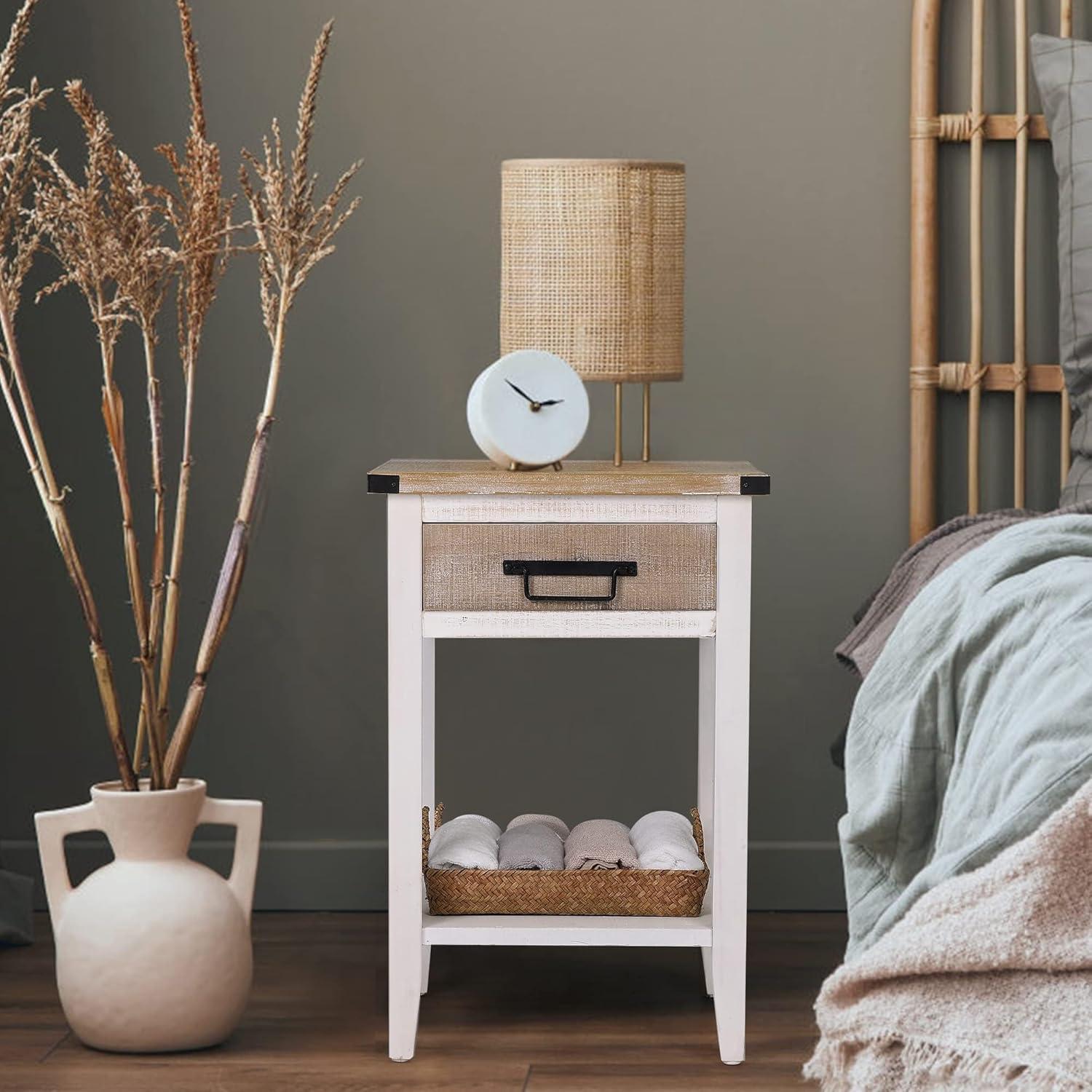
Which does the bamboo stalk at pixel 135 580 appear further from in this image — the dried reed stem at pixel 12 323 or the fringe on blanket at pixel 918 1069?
the fringe on blanket at pixel 918 1069

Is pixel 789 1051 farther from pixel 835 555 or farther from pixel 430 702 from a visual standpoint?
pixel 835 555

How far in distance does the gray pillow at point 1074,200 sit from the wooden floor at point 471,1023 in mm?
796

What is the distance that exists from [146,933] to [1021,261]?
152 centimetres

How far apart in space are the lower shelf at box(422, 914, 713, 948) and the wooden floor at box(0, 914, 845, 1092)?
126 mm

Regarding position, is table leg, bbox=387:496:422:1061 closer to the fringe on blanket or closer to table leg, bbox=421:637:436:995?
table leg, bbox=421:637:436:995

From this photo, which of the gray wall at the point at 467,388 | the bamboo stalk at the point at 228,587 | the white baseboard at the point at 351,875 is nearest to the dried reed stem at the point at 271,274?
the bamboo stalk at the point at 228,587

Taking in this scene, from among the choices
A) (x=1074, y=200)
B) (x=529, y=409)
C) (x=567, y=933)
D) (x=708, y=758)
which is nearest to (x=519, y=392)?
(x=529, y=409)

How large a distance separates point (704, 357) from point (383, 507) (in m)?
0.54

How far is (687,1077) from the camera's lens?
6.16ft

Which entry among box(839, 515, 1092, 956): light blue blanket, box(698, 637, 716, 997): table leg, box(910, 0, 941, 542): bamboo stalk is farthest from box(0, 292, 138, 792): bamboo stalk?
box(910, 0, 941, 542): bamboo stalk

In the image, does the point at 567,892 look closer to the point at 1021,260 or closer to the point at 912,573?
the point at 912,573

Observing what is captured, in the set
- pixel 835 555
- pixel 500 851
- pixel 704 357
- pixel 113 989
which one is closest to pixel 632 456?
pixel 704 357

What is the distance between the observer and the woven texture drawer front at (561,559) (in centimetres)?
194

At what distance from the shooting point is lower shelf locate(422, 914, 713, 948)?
6.47ft
